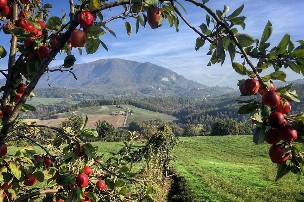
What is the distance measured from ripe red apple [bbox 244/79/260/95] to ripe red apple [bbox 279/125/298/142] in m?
0.20

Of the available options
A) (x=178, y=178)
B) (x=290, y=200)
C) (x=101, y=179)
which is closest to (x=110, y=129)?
(x=178, y=178)

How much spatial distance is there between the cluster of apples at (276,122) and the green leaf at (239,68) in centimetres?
4

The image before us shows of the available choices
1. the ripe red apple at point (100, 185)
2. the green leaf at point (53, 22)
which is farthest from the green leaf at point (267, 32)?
the ripe red apple at point (100, 185)

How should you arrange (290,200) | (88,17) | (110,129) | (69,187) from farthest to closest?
(110,129) → (290,200) → (69,187) → (88,17)

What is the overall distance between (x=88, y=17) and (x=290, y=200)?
1796 cm

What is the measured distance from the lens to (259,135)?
1.32 m

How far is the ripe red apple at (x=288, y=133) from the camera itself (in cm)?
130

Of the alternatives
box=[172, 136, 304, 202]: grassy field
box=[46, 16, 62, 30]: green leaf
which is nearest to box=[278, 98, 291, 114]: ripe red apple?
box=[46, 16, 62, 30]: green leaf

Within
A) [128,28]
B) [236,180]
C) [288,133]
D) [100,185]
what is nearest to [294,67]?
[288,133]

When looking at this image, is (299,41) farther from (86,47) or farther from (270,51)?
(86,47)

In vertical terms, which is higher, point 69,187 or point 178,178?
point 69,187

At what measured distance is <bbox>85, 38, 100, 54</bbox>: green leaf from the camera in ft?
6.30

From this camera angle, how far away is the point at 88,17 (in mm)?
1744

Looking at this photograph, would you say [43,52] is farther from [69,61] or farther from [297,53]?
[297,53]
